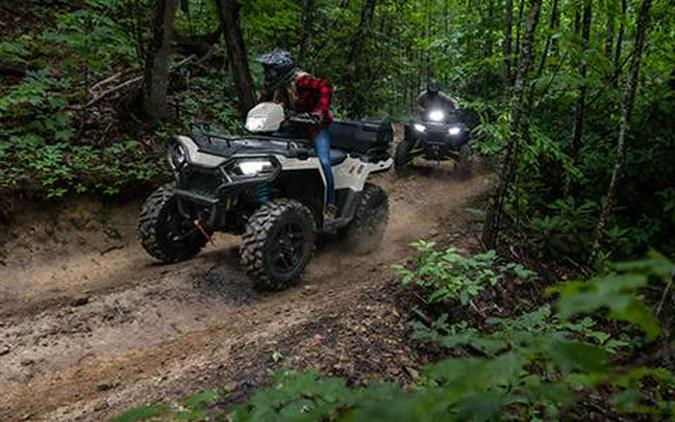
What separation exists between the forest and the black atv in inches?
16.1

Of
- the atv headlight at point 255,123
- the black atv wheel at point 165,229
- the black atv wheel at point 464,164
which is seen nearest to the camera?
the black atv wheel at point 165,229

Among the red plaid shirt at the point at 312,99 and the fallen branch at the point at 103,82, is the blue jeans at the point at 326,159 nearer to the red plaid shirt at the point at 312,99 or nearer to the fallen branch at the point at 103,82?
the red plaid shirt at the point at 312,99

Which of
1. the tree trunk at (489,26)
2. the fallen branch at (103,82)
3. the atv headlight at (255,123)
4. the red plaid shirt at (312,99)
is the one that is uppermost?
the tree trunk at (489,26)

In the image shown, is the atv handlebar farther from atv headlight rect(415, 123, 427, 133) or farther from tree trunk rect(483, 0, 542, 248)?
atv headlight rect(415, 123, 427, 133)

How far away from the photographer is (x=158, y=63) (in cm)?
809

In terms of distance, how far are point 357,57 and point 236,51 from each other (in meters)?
4.73

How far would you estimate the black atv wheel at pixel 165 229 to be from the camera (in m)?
5.70

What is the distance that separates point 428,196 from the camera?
10.1m

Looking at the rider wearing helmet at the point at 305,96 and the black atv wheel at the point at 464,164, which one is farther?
the black atv wheel at the point at 464,164

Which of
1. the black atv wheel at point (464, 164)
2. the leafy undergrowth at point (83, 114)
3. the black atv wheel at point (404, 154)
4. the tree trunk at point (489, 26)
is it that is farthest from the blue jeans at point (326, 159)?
the tree trunk at point (489, 26)

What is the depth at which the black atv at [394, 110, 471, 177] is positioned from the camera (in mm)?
11125

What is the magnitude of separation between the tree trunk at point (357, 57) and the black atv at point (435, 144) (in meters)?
2.18

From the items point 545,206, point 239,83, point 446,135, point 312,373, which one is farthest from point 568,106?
point 312,373

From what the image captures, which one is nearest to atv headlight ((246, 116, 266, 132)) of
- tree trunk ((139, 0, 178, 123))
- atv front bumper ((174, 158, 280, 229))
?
atv front bumper ((174, 158, 280, 229))
